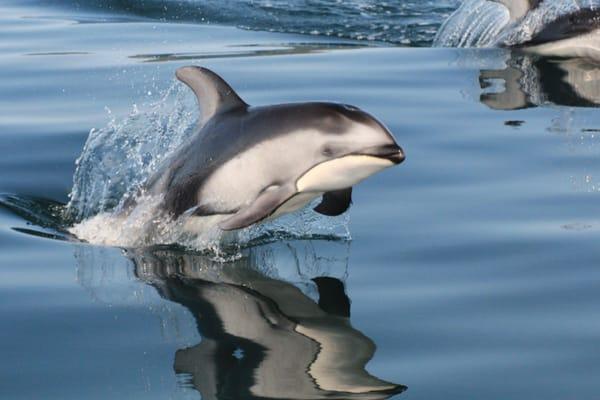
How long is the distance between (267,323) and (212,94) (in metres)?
1.80

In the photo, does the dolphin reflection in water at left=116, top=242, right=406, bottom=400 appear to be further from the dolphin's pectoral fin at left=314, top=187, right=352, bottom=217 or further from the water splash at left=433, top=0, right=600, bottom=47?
the water splash at left=433, top=0, right=600, bottom=47

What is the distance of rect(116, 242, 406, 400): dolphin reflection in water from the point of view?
5.98 metres

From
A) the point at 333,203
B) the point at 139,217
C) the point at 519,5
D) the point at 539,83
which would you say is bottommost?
the point at 139,217

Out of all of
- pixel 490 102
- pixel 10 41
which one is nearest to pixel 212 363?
pixel 490 102

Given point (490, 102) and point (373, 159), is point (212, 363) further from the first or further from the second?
point (490, 102)

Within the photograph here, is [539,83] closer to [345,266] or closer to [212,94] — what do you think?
[212,94]

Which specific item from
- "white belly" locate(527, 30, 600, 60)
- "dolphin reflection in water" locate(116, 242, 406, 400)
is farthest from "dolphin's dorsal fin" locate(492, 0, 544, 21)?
"dolphin reflection in water" locate(116, 242, 406, 400)

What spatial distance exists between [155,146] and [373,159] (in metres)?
3.16

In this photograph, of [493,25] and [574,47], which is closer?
[574,47]

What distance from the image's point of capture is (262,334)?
667 cm

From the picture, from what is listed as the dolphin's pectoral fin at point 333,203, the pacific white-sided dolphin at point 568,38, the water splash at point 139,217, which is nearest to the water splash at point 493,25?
the pacific white-sided dolphin at point 568,38

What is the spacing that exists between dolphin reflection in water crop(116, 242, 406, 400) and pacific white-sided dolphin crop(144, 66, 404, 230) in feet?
1.17

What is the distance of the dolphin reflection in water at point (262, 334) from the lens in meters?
5.98

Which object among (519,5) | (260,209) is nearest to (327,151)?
(260,209)
